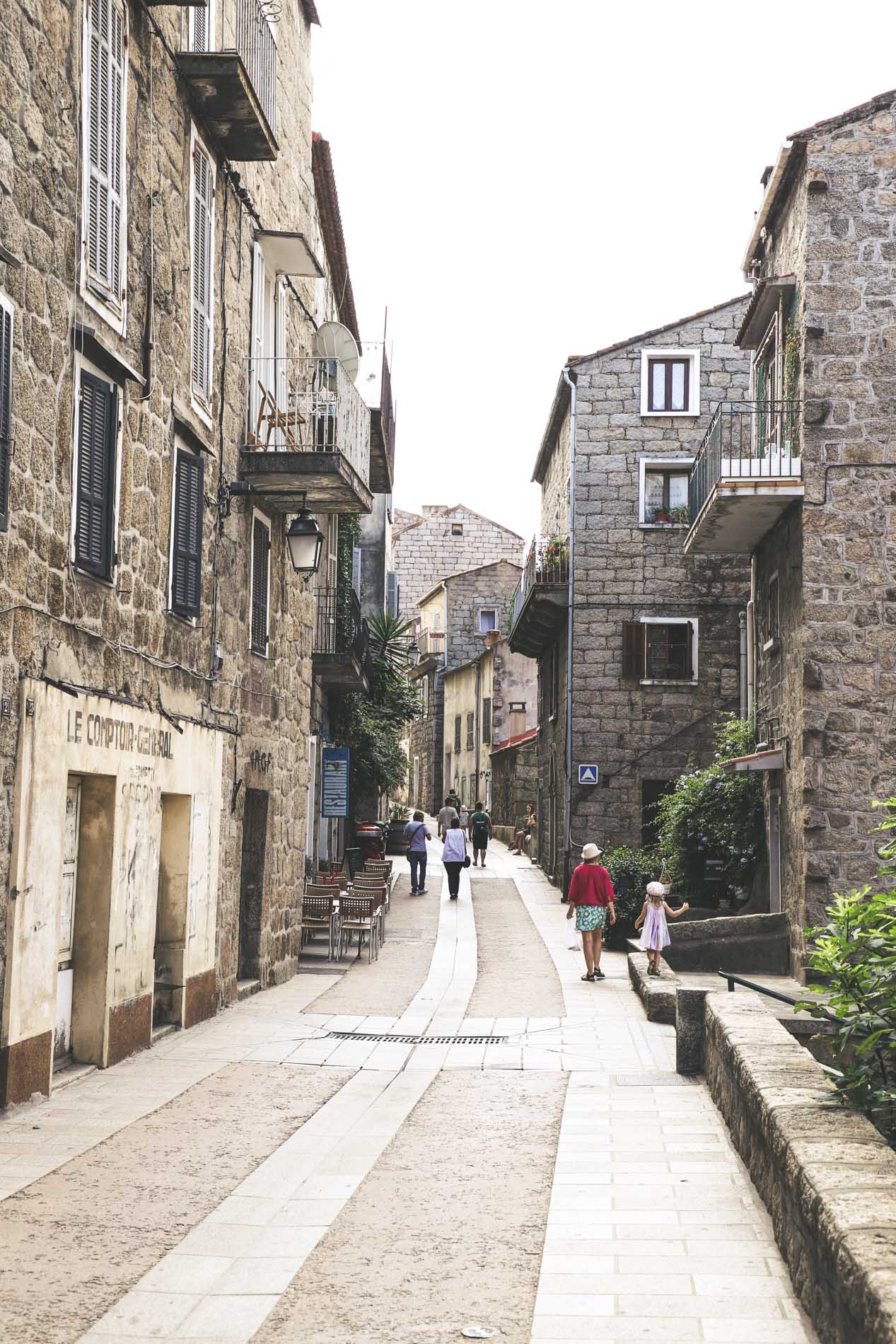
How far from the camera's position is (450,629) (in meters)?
58.1

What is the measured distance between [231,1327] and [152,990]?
6376 mm

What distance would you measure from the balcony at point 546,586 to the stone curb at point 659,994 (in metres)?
14.0

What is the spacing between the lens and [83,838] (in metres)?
9.91

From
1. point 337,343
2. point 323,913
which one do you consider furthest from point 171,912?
point 337,343

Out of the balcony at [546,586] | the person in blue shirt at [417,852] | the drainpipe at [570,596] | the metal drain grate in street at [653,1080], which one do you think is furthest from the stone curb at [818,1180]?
the balcony at [546,586]

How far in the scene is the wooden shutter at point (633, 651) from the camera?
2725cm

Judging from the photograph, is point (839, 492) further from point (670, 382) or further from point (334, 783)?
point (670, 382)

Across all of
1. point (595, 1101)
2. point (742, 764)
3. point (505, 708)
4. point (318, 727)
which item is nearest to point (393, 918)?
point (318, 727)

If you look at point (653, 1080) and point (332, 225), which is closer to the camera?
point (653, 1080)

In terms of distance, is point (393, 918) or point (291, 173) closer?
point (291, 173)

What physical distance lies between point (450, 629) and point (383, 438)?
33071mm

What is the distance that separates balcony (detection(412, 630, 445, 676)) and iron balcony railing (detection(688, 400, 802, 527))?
129 ft

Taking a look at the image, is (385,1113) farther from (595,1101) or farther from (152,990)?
(152,990)

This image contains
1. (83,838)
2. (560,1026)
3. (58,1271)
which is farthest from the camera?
(560,1026)
